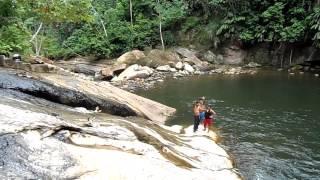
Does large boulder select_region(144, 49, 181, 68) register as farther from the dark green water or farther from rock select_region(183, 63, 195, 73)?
the dark green water

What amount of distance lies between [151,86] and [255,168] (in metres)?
19.1

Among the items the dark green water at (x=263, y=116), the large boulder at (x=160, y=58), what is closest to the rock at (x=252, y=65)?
the dark green water at (x=263, y=116)

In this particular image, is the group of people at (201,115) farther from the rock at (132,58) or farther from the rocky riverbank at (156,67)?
the rock at (132,58)

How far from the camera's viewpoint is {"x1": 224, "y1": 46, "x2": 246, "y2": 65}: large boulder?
4341 cm

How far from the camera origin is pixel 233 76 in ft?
119

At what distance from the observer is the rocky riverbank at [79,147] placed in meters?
9.33

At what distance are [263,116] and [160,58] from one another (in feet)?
72.9

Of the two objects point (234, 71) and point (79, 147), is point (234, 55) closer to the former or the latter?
point (234, 71)

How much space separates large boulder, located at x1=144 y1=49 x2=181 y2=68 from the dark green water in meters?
6.64

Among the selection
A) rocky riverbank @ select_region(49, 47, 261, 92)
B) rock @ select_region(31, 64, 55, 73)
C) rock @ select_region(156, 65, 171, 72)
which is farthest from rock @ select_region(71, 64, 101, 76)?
rock @ select_region(31, 64, 55, 73)

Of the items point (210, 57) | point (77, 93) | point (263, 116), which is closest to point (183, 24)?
point (210, 57)

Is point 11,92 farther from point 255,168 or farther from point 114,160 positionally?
point 255,168

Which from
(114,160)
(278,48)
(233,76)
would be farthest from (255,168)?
(278,48)

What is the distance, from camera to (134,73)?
37.9 m
